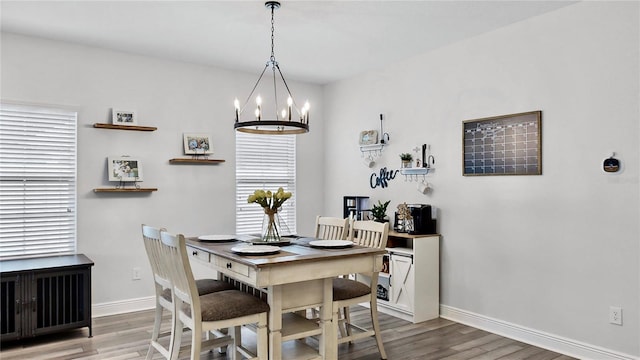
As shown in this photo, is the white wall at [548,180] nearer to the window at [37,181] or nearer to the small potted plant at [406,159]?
the small potted plant at [406,159]

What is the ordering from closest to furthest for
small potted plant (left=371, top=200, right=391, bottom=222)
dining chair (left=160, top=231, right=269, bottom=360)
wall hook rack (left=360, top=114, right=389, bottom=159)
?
dining chair (left=160, top=231, right=269, bottom=360) → small potted plant (left=371, top=200, right=391, bottom=222) → wall hook rack (left=360, top=114, right=389, bottom=159)

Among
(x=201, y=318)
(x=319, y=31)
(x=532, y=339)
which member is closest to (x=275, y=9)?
(x=319, y=31)

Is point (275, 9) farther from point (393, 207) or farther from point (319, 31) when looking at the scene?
point (393, 207)

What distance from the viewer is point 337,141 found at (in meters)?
5.57

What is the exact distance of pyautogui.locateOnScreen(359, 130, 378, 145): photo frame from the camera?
16.3ft

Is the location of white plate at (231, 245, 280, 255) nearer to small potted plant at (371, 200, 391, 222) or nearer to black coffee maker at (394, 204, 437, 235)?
black coffee maker at (394, 204, 437, 235)

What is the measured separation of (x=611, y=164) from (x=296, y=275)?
2.24 metres

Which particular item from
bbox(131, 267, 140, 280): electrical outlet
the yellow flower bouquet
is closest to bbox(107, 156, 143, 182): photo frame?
bbox(131, 267, 140, 280): electrical outlet

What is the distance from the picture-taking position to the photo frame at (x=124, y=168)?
428 cm

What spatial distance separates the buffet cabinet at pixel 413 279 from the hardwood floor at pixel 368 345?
157mm

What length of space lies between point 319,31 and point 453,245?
2242 mm

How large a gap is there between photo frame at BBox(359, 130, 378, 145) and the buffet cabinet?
1.13 metres

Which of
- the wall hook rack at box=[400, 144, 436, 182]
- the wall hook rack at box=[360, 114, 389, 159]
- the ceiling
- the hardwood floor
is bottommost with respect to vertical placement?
the hardwood floor

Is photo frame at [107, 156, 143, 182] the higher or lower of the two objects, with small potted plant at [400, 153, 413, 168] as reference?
lower
